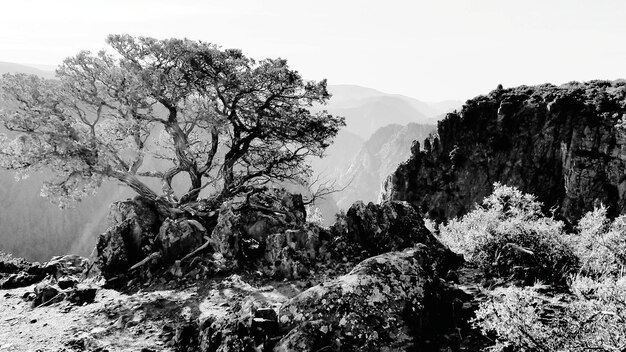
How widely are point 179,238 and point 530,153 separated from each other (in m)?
115

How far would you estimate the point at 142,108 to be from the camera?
58.6 ft

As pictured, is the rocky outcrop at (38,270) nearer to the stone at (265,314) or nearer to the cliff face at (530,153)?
the stone at (265,314)

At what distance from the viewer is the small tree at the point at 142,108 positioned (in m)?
16.0

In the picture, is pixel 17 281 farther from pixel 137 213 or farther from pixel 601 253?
pixel 601 253

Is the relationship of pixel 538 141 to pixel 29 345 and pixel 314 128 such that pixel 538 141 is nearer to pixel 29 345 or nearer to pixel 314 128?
pixel 314 128

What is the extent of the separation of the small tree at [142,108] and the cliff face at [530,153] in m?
88.4

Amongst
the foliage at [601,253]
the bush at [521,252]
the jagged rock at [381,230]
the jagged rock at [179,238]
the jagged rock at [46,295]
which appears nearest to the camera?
the foliage at [601,253]

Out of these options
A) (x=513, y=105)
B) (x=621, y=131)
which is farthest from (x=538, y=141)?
(x=621, y=131)

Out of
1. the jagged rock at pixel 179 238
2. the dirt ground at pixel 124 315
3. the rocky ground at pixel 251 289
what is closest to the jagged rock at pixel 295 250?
the rocky ground at pixel 251 289

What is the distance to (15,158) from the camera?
15.9m

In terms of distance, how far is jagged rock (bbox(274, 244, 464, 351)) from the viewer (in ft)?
22.7

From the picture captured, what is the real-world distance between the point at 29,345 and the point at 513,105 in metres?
125

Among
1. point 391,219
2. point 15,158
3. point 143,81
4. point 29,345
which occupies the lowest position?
point 29,345

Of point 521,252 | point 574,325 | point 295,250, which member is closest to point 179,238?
point 295,250
